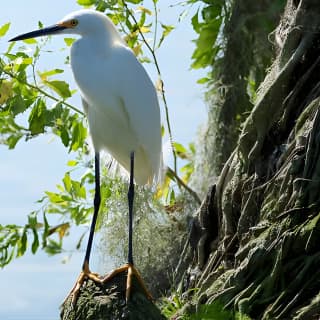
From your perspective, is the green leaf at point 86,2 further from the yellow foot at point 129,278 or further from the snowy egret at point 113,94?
the yellow foot at point 129,278

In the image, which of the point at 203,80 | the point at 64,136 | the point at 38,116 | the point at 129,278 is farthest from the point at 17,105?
the point at 129,278

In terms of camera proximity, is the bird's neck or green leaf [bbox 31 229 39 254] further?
green leaf [bbox 31 229 39 254]

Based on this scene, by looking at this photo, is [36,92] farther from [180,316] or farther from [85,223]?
[180,316]

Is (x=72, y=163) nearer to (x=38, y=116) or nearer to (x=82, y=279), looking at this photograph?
(x=38, y=116)

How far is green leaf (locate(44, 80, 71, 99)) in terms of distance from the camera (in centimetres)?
435

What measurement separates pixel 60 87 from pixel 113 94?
3.23 feet

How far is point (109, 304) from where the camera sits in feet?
8.54

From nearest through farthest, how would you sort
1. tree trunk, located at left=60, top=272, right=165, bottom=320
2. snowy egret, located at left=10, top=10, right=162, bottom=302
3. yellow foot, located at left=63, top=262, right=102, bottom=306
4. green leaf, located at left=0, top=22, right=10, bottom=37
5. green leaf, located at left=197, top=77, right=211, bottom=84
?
tree trunk, located at left=60, top=272, right=165, bottom=320 < yellow foot, located at left=63, top=262, right=102, bottom=306 < snowy egret, located at left=10, top=10, right=162, bottom=302 < green leaf, located at left=0, top=22, right=10, bottom=37 < green leaf, located at left=197, top=77, right=211, bottom=84

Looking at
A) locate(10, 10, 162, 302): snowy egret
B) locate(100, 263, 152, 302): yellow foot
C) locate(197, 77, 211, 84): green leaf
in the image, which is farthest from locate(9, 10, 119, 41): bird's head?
locate(197, 77, 211, 84): green leaf

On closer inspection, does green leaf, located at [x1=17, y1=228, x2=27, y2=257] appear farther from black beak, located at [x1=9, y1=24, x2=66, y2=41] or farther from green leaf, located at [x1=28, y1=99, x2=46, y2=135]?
black beak, located at [x1=9, y1=24, x2=66, y2=41]

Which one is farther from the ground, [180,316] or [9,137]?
[9,137]

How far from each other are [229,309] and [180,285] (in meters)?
0.70

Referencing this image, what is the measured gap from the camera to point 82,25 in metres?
3.49

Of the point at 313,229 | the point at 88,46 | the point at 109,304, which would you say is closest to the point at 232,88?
the point at 88,46
